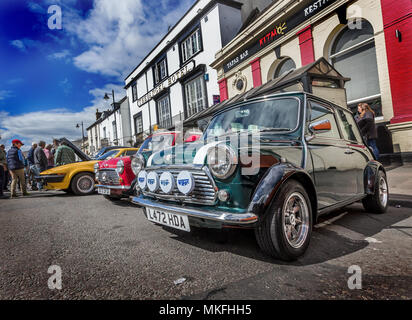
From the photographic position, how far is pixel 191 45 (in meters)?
16.7

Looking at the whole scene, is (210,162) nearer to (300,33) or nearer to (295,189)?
(295,189)

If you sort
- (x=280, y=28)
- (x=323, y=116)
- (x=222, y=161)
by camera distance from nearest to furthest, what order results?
(x=222, y=161)
(x=323, y=116)
(x=280, y=28)

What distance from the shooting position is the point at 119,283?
70.8 inches

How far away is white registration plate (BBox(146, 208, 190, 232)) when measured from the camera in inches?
86.8

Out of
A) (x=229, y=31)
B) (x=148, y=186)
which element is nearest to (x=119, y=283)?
(x=148, y=186)

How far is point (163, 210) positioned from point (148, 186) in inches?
18.1

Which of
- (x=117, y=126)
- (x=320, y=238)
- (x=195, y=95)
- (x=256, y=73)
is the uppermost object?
(x=117, y=126)

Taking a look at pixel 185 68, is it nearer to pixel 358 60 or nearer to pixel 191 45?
pixel 191 45

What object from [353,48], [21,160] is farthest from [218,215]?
[353,48]

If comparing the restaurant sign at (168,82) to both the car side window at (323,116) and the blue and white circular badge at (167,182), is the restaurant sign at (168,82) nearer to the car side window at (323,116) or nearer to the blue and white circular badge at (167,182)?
the car side window at (323,116)

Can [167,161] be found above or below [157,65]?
below

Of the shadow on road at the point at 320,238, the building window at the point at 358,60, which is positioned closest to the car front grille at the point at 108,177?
the shadow on road at the point at 320,238

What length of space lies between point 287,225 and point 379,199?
2.24 metres

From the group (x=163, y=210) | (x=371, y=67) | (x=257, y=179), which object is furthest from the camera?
(x=371, y=67)
